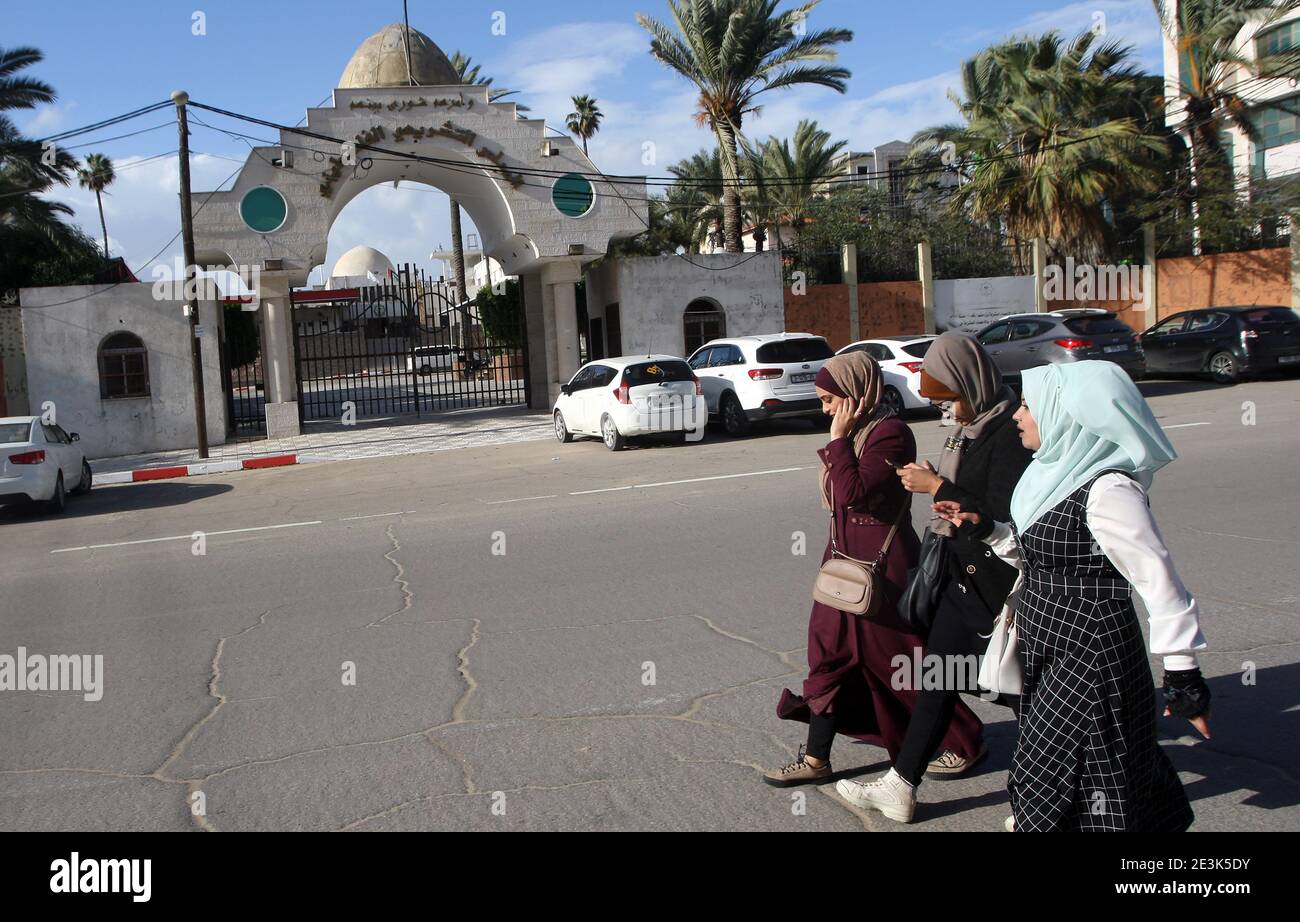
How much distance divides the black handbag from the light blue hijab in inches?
17.8

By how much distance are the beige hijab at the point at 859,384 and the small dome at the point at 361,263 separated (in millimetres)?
65988

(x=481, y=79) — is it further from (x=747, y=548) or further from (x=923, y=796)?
(x=923, y=796)

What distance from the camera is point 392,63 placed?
25047 millimetres

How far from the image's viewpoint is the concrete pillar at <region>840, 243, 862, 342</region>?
28.1 metres

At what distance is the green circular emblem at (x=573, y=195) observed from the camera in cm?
2370

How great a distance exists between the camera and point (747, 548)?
29.2 feet

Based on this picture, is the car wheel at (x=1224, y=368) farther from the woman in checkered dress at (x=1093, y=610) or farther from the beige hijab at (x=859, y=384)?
the woman in checkered dress at (x=1093, y=610)

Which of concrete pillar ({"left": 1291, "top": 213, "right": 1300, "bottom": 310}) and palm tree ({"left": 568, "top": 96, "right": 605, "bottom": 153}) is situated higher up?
palm tree ({"left": 568, "top": 96, "right": 605, "bottom": 153})

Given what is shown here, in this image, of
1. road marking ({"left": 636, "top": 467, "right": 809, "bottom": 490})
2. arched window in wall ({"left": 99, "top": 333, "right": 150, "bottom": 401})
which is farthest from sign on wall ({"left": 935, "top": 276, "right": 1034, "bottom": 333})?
arched window in wall ({"left": 99, "top": 333, "right": 150, "bottom": 401})

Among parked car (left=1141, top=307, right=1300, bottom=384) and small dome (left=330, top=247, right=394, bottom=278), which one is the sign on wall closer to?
parked car (left=1141, top=307, right=1300, bottom=384)

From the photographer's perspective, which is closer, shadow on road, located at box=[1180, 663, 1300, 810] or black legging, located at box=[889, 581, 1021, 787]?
black legging, located at box=[889, 581, 1021, 787]

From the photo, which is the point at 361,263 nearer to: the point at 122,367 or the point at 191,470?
A: the point at 122,367

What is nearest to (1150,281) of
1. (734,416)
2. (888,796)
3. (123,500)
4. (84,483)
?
(734,416)

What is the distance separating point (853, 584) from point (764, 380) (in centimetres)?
1388
